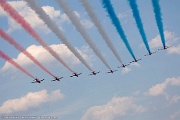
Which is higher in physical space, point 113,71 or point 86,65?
point 113,71

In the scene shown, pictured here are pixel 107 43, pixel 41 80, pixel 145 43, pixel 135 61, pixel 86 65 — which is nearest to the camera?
pixel 107 43

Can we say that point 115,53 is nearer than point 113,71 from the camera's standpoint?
Yes

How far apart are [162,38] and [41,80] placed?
2185 centimetres

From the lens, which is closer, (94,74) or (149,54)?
(149,54)

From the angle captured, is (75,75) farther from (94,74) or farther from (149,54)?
(149,54)

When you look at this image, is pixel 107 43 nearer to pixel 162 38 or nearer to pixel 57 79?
pixel 162 38

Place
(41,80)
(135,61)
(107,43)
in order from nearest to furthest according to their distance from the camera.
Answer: (107,43) < (41,80) < (135,61)

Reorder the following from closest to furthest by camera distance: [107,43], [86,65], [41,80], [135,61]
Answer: [107,43]
[86,65]
[41,80]
[135,61]

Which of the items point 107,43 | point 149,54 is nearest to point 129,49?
point 107,43

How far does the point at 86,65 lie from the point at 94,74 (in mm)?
10973

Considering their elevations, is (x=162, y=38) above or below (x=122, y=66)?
below

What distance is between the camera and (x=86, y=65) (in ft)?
165

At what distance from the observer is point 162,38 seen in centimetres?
4553

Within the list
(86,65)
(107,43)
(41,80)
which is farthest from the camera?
(41,80)
